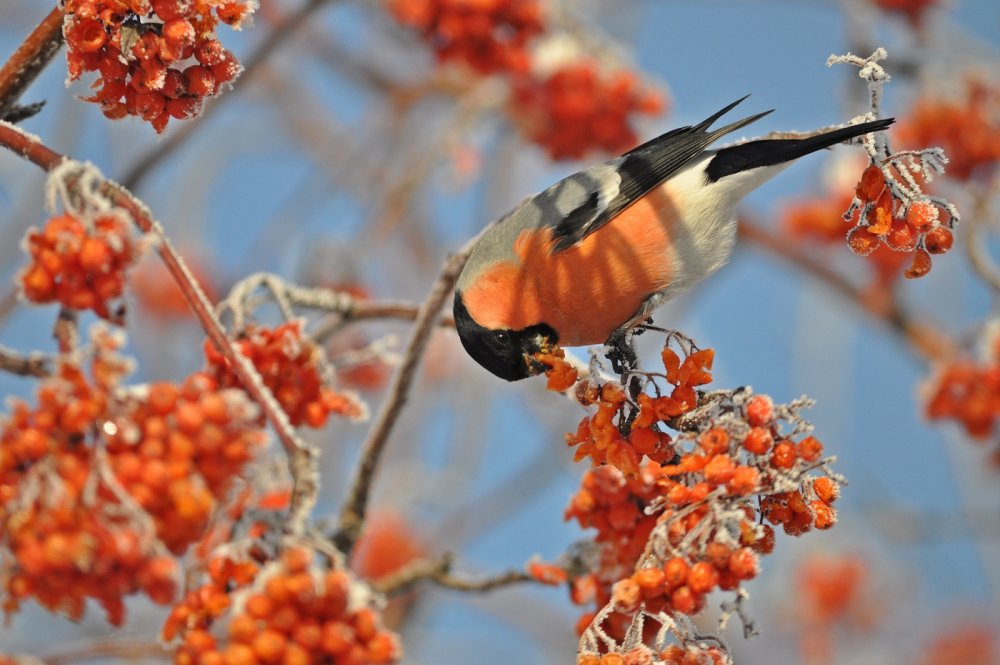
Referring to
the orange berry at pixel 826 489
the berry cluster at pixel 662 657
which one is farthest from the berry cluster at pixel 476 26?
the berry cluster at pixel 662 657

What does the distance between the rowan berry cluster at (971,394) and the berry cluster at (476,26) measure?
188 centimetres

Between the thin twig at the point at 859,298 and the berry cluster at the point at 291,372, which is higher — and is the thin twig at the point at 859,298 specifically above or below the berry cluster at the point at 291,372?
above

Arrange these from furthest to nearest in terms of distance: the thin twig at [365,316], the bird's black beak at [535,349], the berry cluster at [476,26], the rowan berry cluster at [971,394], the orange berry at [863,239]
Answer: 1. the berry cluster at [476,26]
2. the rowan berry cluster at [971,394]
3. the thin twig at [365,316]
4. the bird's black beak at [535,349]
5. the orange berry at [863,239]

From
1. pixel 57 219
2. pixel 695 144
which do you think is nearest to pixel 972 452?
pixel 695 144

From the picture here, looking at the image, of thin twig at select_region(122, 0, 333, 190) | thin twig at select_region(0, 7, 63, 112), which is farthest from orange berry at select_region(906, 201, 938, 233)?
thin twig at select_region(122, 0, 333, 190)

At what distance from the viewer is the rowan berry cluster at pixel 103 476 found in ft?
6.04

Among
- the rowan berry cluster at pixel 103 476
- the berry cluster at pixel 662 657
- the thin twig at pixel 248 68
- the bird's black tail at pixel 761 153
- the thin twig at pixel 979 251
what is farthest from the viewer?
the thin twig at pixel 248 68

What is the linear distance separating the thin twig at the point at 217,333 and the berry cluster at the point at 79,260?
55mm

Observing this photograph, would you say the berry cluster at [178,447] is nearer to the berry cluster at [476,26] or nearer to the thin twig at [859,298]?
the berry cluster at [476,26]

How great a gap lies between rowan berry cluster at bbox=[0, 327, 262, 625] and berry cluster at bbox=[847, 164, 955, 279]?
111 centimetres

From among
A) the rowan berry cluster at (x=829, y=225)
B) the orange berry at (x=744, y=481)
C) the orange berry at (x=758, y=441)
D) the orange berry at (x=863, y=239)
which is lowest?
the orange berry at (x=744, y=481)

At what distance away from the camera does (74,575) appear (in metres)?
1.87

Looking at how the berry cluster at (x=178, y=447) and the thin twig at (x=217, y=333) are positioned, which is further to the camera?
the berry cluster at (x=178, y=447)

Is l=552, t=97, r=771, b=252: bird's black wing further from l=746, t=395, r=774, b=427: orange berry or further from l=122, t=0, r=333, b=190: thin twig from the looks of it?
l=122, t=0, r=333, b=190: thin twig
